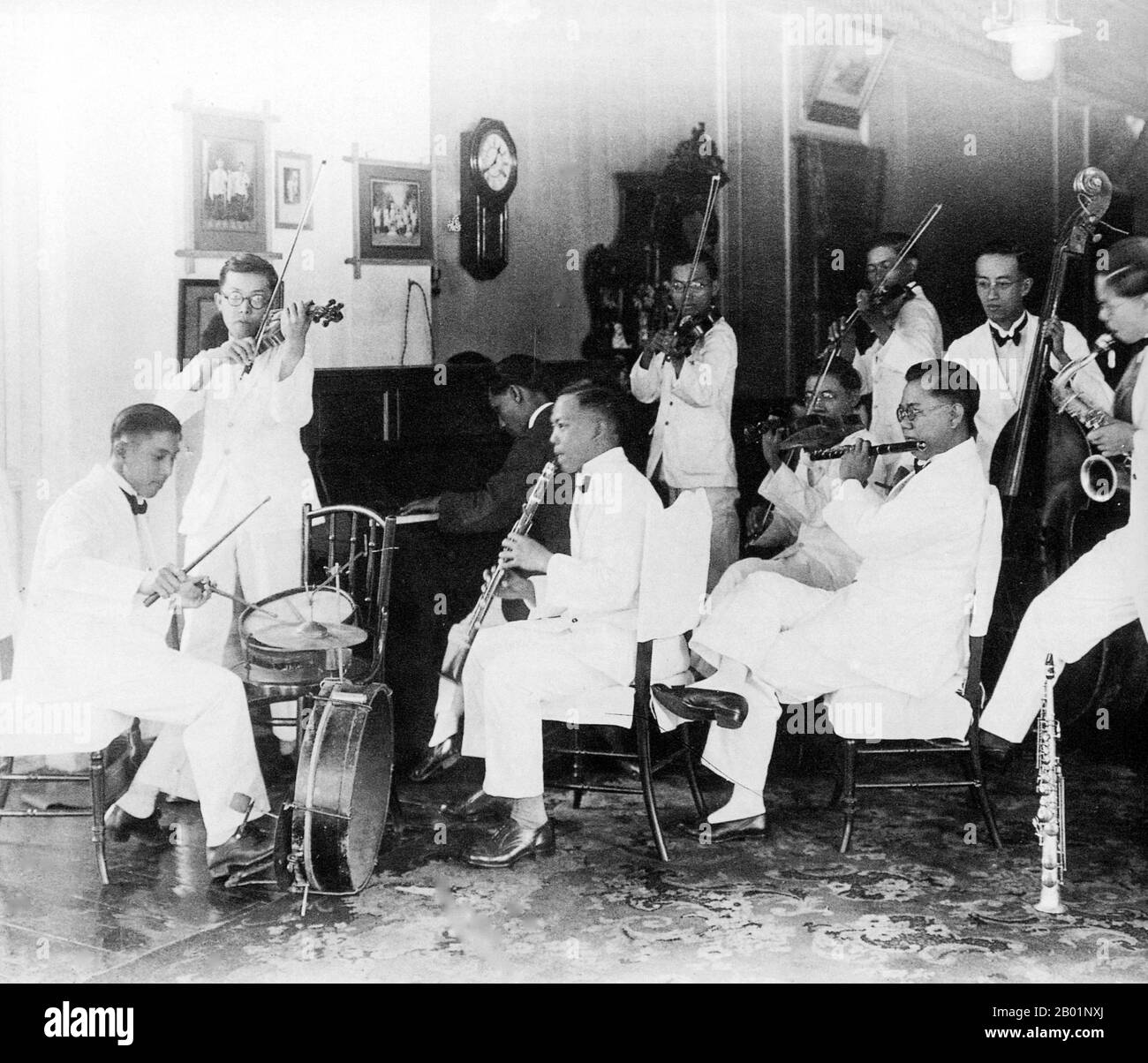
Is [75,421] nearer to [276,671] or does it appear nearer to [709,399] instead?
[276,671]

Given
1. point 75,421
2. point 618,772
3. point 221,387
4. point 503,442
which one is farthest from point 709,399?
point 75,421

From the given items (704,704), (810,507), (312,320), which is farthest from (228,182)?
(704,704)

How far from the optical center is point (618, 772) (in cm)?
526

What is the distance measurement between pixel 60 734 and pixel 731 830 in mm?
1926

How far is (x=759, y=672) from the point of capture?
4574 millimetres

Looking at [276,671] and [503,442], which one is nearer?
[276,671]

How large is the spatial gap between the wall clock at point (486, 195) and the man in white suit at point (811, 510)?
6.32ft

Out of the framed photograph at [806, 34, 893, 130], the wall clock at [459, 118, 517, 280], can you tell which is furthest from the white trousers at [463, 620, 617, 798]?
the framed photograph at [806, 34, 893, 130]

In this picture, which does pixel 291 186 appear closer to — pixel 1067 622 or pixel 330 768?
pixel 330 768

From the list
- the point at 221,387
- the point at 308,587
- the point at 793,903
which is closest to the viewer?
the point at 793,903

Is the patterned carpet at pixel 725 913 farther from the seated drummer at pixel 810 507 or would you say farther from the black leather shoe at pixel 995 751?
the seated drummer at pixel 810 507

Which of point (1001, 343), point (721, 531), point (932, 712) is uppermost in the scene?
point (1001, 343)

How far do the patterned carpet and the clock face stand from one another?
10.2ft

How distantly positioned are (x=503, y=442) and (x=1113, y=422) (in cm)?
251
